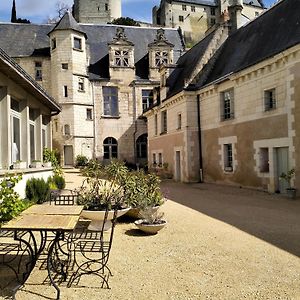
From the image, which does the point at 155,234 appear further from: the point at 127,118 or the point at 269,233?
the point at 127,118

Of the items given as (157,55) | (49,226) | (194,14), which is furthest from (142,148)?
(194,14)

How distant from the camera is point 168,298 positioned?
4.14 metres

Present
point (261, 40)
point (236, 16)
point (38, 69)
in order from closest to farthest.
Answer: point (261, 40)
point (236, 16)
point (38, 69)

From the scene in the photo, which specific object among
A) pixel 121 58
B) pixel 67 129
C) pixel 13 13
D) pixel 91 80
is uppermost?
pixel 13 13

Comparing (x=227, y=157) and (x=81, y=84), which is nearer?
(x=227, y=157)

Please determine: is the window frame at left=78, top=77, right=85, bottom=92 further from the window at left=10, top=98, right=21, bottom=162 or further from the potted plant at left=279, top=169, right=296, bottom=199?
the potted plant at left=279, top=169, right=296, bottom=199

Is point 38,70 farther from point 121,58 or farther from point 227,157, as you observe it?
point 227,157

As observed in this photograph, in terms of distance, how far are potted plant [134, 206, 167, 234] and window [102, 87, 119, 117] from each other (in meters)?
25.4

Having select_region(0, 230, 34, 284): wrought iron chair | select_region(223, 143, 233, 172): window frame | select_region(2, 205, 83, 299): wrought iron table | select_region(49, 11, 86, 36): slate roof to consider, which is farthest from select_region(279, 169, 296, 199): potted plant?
select_region(49, 11, 86, 36): slate roof

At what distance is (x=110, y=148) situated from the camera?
107 feet

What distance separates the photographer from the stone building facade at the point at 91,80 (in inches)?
1204

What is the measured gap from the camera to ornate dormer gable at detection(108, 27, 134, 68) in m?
32.2

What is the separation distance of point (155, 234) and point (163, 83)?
1730 cm

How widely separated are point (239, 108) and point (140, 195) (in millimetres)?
8965
